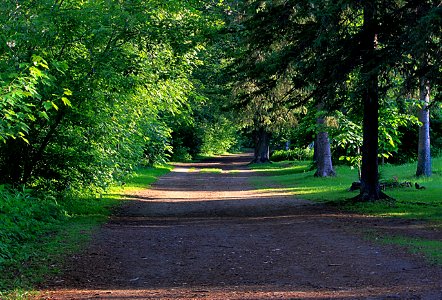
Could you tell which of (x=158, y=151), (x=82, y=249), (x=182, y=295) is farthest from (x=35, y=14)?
(x=158, y=151)

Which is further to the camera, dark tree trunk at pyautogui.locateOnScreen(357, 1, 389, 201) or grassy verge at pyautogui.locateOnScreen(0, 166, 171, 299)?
dark tree trunk at pyautogui.locateOnScreen(357, 1, 389, 201)

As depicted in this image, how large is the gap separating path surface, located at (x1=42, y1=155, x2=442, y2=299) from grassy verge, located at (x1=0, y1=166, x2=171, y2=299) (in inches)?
12.6

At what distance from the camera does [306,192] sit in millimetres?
22469

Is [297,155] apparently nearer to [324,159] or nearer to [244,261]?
[324,159]

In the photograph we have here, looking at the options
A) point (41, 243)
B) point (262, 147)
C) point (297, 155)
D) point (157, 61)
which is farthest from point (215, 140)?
point (41, 243)

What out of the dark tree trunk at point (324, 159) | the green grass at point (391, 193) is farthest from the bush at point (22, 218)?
the dark tree trunk at point (324, 159)

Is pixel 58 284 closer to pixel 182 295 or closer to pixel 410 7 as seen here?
pixel 182 295

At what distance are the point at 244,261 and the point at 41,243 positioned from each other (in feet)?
13.6

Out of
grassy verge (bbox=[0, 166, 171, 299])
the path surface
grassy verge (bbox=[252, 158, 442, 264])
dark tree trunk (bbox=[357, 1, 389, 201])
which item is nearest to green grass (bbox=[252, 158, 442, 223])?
grassy verge (bbox=[252, 158, 442, 264])

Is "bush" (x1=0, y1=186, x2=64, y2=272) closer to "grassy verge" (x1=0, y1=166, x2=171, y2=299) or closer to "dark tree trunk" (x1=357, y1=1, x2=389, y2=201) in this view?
"grassy verge" (x1=0, y1=166, x2=171, y2=299)

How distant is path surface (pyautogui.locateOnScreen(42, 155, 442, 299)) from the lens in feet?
22.8

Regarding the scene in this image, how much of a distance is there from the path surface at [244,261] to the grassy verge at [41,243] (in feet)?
1.05

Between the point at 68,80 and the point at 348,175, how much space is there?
19.5 meters

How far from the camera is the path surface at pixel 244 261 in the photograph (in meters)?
6.95
